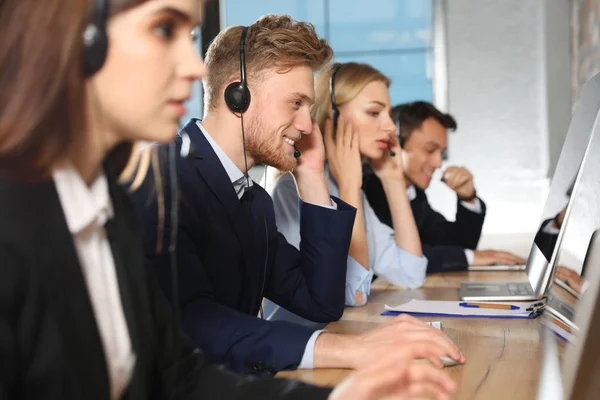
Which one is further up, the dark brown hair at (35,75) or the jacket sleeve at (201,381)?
the dark brown hair at (35,75)

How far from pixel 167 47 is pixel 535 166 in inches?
162

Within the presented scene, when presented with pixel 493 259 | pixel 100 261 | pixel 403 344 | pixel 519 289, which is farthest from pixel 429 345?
pixel 493 259

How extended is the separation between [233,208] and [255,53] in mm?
294

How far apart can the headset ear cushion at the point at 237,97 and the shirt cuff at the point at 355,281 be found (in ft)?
1.55

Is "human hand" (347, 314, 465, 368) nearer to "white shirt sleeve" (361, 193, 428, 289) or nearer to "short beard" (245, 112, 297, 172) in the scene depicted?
"short beard" (245, 112, 297, 172)

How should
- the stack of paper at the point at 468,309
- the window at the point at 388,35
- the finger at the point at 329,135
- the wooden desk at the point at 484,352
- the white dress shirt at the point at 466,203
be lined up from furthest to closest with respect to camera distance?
the window at the point at 388,35, the white dress shirt at the point at 466,203, the finger at the point at 329,135, the stack of paper at the point at 468,309, the wooden desk at the point at 484,352

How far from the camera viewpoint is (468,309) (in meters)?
1.30

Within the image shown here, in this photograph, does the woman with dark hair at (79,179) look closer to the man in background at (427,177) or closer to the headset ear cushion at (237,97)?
the headset ear cushion at (237,97)

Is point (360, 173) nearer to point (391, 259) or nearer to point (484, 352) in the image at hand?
point (391, 259)

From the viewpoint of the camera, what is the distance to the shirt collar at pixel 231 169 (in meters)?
1.20

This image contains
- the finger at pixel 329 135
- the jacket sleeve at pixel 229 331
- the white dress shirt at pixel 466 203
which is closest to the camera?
the jacket sleeve at pixel 229 331

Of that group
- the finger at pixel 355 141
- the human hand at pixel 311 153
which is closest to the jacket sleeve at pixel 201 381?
the human hand at pixel 311 153

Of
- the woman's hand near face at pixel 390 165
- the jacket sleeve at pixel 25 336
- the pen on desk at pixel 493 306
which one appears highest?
the jacket sleeve at pixel 25 336

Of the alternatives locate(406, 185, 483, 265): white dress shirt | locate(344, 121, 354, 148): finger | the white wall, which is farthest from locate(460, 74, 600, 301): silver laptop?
the white wall
